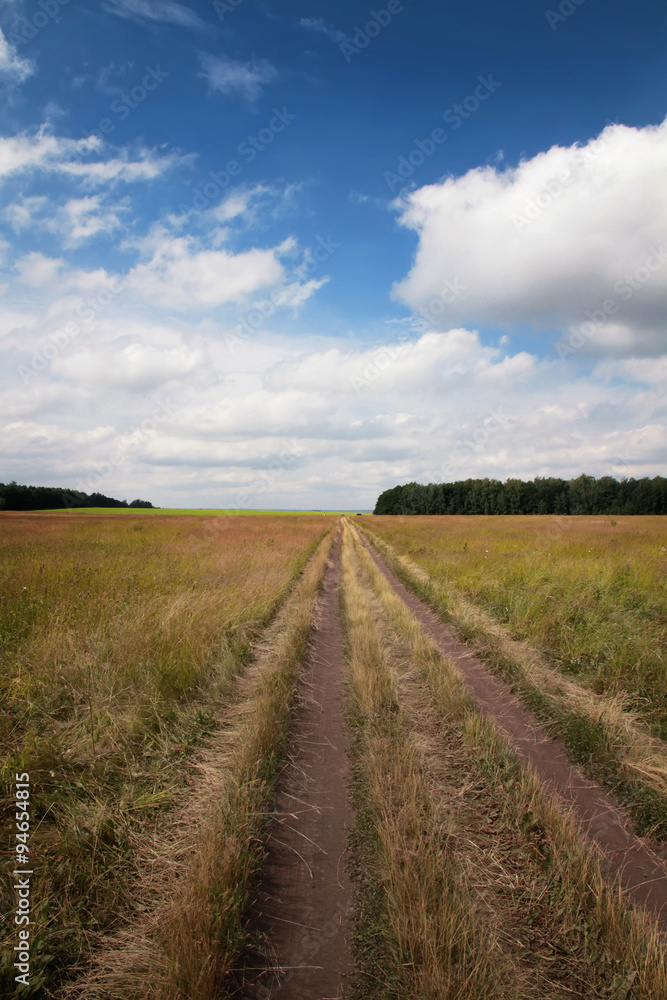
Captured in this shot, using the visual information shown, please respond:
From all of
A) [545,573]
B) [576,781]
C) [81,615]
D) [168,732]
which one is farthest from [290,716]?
[545,573]

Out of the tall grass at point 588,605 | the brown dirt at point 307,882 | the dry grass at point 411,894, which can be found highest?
the tall grass at point 588,605

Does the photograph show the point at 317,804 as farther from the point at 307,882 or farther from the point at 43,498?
the point at 43,498

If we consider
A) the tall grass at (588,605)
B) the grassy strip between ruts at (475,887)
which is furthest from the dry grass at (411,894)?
the tall grass at (588,605)

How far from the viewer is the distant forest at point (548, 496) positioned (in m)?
79.4

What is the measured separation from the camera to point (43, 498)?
85.9 metres

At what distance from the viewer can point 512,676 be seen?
6.05m

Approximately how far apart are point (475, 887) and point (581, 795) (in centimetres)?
159

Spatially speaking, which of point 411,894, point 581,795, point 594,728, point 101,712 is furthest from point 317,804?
point 594,728

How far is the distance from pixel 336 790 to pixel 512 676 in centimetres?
336

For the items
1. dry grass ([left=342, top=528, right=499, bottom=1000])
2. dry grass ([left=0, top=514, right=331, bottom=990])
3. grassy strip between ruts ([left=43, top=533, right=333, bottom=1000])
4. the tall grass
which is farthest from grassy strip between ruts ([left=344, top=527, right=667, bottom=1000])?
the tall grass

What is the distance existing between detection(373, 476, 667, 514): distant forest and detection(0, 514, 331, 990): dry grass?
301ft

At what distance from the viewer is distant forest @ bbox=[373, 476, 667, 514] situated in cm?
7938

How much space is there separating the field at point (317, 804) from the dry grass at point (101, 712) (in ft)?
0.09

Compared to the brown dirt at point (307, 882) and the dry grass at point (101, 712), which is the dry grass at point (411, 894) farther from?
the dry grass at point (101, 712)
